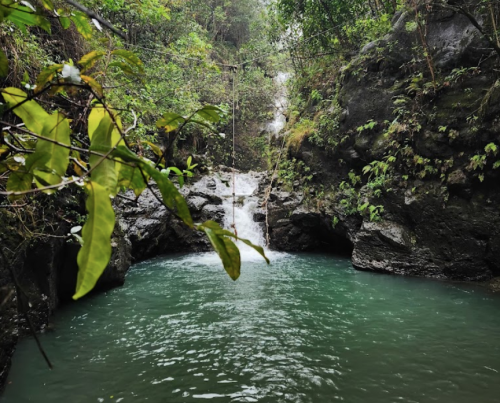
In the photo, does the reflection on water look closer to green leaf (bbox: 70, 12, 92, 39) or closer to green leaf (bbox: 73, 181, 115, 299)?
green leaf (bbox: 73, 181, 115, 299)

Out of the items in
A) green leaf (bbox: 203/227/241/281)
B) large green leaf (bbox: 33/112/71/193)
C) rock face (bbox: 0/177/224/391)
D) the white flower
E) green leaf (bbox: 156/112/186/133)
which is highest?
the white flower

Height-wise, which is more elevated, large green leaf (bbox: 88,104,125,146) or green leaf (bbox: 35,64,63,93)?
green leaf (bbox: 35,64,63,93)

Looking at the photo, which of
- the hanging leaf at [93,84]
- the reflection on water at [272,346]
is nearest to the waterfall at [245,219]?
the reflection on water at [272,346]

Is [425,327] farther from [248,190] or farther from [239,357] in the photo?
[248,190]

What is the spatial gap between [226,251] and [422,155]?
788 centimetres

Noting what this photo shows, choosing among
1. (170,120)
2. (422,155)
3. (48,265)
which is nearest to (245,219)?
(422,155)

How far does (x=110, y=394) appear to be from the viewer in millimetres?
2979

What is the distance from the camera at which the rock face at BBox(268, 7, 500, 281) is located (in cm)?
632

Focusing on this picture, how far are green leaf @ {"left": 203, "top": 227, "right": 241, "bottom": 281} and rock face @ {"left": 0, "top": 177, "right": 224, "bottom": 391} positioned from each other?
0.86 ft

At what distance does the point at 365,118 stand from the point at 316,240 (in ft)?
13.8

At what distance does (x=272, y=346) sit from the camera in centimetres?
395

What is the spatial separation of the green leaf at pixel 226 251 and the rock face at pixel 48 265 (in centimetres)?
26

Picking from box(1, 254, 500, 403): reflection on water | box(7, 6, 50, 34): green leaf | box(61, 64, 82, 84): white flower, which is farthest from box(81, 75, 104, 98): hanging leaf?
box(1, 254, 500, 403): reflection on water

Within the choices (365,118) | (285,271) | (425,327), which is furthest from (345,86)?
(425,327)
